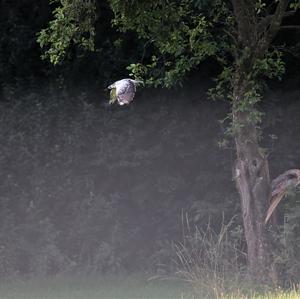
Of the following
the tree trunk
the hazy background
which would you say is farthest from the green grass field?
the tree trunk

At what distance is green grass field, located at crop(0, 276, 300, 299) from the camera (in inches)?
418

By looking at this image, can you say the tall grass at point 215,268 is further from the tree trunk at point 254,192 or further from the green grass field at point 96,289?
the green grass field at point 96,289

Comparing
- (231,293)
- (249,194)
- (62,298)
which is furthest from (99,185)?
(231,293)

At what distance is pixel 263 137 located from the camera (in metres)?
11.9

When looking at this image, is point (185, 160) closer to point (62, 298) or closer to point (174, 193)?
point (174, 193)

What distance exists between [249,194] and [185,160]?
2.85 metres

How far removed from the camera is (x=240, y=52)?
9648mm

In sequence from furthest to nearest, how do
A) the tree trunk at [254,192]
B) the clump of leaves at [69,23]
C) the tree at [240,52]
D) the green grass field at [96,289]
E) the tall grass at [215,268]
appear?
the green grass field at [96,289] < the tree trunk at [254,192] < the tree at [240,52] < the clump of leaves at [69,23] < the tall grass at [215,268]

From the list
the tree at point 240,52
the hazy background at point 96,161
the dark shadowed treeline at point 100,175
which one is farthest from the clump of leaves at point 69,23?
the dark shadowed treeline at point 100,175

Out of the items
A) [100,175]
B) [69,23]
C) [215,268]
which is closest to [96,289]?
[100,175]

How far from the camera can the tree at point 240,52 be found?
9.38 m

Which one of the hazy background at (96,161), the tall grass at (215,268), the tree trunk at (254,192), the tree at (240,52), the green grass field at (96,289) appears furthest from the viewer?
the hazy background at (96,161)

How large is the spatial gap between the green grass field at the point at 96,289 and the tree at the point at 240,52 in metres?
1.23

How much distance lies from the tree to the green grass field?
4.05 feet
